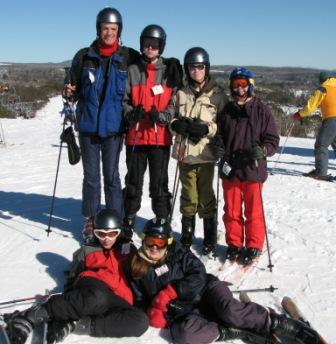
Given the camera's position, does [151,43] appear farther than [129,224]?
No

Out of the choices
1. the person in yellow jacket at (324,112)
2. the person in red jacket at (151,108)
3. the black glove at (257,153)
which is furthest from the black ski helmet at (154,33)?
the person in yellow jacket at (324,112)

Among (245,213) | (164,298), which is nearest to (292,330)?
(164,298)

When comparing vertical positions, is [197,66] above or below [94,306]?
above

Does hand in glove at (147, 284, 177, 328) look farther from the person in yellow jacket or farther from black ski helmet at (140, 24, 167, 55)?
the person in yellow jacket

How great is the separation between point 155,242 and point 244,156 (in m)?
1.31

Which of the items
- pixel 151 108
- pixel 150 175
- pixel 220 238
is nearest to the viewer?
pixel 151 108

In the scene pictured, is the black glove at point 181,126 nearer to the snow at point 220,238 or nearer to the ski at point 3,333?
the snow at point 220,238

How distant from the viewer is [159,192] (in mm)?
4996

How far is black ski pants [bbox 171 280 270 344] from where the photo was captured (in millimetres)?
3336

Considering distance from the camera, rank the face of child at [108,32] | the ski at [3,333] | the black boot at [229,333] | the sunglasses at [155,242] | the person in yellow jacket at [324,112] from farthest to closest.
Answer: the person in yellow jacket at [324,112] < the face of child at [108,32] < the sunglasses at [155,242] < the black boot at [229,333] < the ski at [3,333]

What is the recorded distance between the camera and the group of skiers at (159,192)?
11.2 ft

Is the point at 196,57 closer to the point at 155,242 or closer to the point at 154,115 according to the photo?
the point at 154,115

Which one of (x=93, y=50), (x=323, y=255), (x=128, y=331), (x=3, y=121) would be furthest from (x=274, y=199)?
(x=3, y=121)

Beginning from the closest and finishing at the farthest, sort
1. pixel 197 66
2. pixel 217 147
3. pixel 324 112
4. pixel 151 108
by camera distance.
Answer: pixel 197 66 → pixel 217 147 → pixel 151 108 → pixel 324 112
